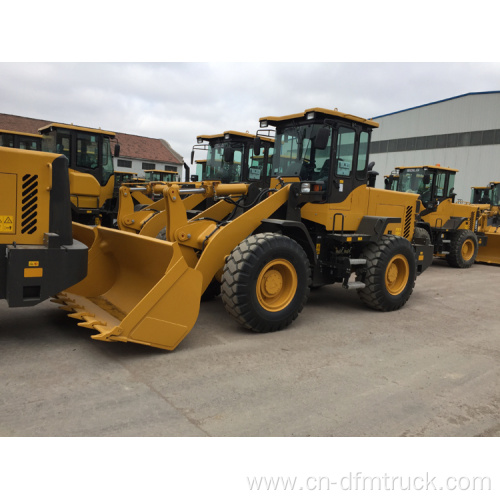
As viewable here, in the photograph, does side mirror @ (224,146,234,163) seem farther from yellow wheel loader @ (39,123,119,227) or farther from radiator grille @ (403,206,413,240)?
yellow wheel loader @ (39,123,119,227)

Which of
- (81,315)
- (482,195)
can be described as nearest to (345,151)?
(81,315)

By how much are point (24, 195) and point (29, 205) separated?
106 millimetres

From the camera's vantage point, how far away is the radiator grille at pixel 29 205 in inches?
171

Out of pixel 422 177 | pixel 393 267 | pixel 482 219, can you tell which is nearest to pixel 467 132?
pixel 482 219

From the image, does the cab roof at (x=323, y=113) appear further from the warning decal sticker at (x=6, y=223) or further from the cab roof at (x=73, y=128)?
the cab roof at (x=73, y=128)

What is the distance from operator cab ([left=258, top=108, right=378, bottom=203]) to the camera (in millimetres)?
6191

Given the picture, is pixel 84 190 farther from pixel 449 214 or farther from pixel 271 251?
pixel 449 214

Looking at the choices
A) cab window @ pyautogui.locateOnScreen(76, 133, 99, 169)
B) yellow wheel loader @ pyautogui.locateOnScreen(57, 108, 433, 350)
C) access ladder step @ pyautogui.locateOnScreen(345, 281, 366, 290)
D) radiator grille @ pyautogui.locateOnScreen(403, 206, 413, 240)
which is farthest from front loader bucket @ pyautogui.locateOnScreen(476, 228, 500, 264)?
cab window @ pyautogui.locateOnScreen(76, 133, 99, 169)

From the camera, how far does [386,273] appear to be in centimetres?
664

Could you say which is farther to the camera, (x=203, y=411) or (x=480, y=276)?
(x=480, y=276)

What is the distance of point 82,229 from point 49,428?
3.42 metres

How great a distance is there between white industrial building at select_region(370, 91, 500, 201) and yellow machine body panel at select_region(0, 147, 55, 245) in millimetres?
28057

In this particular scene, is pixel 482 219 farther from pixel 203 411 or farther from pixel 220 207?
pixel 203 411

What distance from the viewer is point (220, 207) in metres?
6.88
